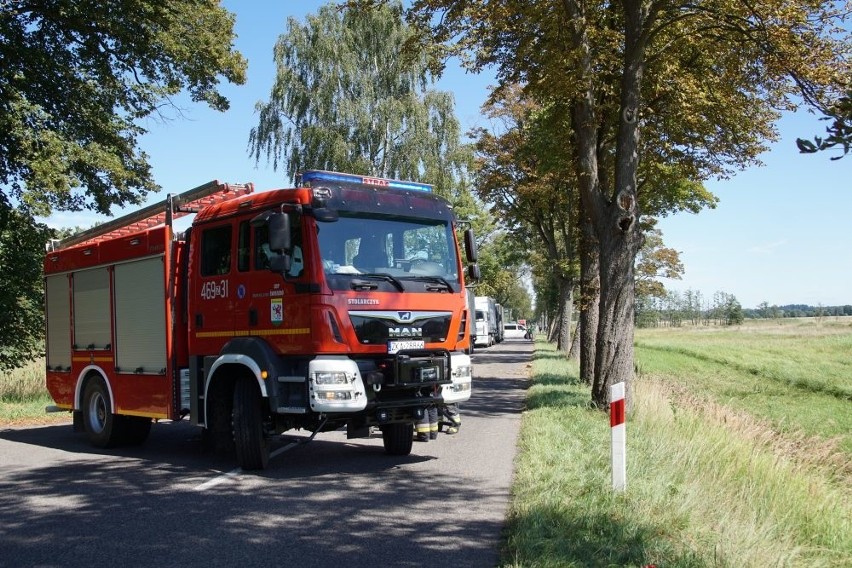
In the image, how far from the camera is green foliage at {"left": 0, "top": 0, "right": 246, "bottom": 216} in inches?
626

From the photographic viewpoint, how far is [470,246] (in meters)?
9.35

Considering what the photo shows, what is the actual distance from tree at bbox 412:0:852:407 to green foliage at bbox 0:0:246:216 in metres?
7.44

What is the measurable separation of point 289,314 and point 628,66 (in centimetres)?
740

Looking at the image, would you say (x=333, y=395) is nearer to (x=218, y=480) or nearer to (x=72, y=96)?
(x=218, y=480)

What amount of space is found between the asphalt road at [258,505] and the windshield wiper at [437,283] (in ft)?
6.58

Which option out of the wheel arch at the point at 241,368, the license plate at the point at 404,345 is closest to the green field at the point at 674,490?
the license plate at the point at 404,345

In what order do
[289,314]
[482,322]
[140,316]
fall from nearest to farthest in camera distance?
[289,314], [140,316], [482,322]

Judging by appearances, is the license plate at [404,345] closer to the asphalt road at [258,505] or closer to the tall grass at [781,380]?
the asphalt road at [258,505]

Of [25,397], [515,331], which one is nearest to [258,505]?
[25,397]

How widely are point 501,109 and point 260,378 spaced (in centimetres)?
2522

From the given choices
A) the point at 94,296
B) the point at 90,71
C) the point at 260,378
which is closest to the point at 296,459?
the point at 260,378

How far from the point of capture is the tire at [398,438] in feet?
30.7

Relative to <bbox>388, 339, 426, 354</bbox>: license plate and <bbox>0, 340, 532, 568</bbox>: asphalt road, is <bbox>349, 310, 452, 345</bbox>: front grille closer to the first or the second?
<bbox>388, 339, 426, 354</bbox>: license plate

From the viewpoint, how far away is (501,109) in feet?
103
